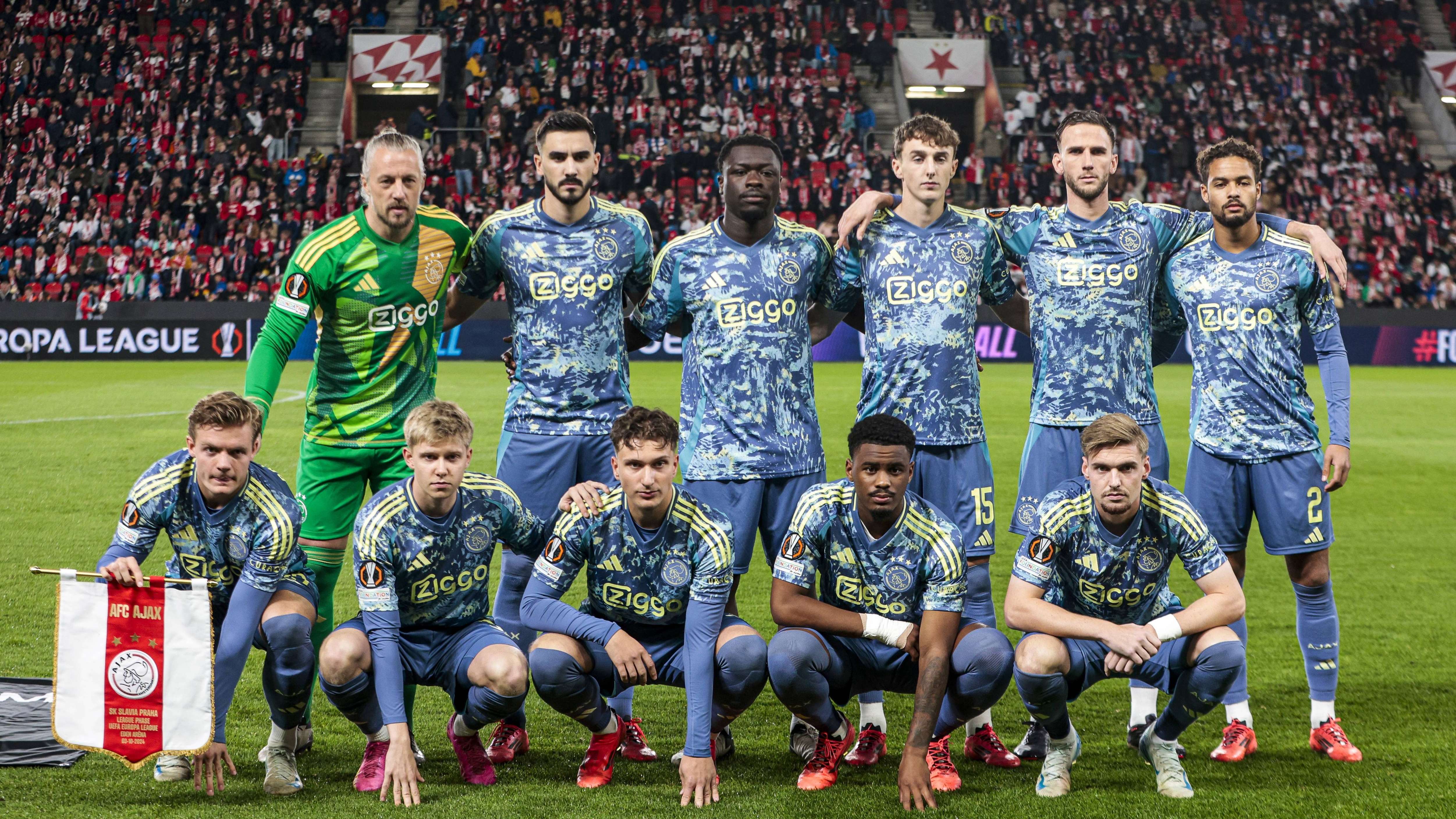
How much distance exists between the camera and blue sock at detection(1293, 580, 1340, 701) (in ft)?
16.0

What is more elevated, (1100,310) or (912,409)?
(1100,310)

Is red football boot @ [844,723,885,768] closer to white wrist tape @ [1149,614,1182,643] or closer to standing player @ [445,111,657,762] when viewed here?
white wrist tape @ [1149,614,1182,643]

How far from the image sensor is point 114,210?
2622cm

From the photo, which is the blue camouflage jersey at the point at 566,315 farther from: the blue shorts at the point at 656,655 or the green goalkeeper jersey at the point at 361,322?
the blue shorts at the point at 656,655

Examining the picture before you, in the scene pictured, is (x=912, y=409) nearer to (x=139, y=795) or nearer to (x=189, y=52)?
(x=139, y=795)

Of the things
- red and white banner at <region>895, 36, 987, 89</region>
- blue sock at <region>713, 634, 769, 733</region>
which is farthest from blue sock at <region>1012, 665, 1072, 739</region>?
red and white banner at <region>895, 36, 987, 89</region>

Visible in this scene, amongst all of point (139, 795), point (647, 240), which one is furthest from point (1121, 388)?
point (139, 795)

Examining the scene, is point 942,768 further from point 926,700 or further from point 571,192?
point 571,192

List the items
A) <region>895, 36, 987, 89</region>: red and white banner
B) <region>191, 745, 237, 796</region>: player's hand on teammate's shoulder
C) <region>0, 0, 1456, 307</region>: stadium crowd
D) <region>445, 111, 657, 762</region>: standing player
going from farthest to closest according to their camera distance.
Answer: <region>895, 36, 987, 89</region>: red and white banner
<region>0, 0, 1456, 307</region>: stadium crowd
<region>445, 111, 657, 762</region>: standing player
<region>191, 745, 237, 796</region>: player's hand on teammate's shoulder

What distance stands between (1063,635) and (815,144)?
26084 millimetres

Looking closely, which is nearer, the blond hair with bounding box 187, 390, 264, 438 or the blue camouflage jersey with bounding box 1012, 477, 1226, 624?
the blond hair with bounding box 187, 390, 264, 438

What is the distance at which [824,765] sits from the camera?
4379mm

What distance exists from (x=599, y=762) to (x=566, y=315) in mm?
1767

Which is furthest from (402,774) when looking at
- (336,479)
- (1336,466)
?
(1336,466)
